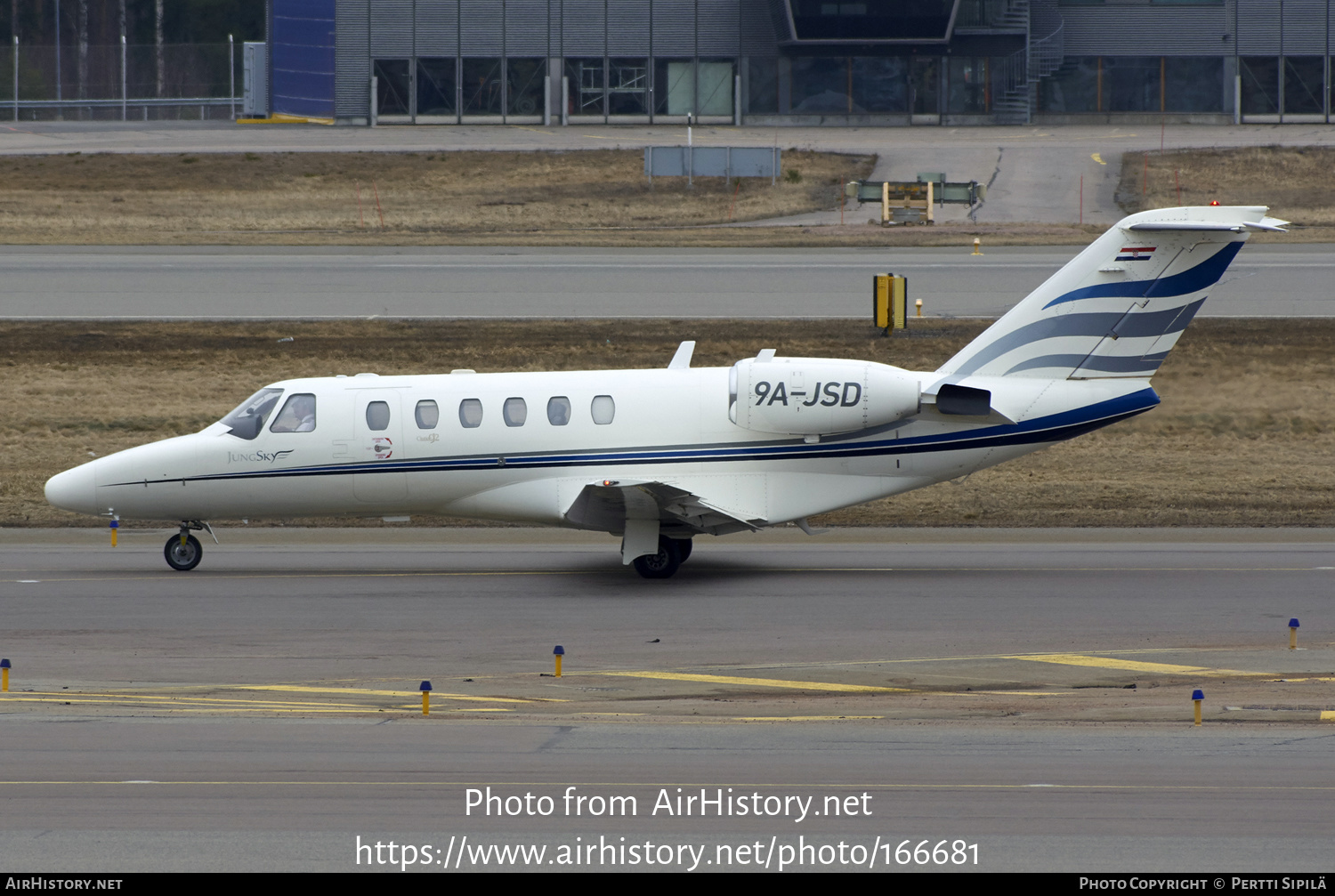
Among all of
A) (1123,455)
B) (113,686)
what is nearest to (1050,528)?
(1123,455)

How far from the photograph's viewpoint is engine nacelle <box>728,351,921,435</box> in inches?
754

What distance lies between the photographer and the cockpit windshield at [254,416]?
2023 centimetres

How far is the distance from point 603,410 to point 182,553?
6.11 m

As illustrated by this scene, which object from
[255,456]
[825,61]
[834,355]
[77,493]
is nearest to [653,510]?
[255,456]

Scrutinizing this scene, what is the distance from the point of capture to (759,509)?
19.5 metres

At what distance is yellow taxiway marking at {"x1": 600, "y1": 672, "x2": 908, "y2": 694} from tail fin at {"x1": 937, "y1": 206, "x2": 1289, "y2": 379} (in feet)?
22.2

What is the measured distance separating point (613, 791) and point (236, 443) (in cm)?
1141

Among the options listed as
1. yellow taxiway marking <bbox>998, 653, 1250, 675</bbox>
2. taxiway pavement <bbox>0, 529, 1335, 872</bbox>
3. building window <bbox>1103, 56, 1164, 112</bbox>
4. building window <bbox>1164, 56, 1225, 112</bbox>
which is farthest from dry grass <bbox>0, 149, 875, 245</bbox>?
yellow taxiway marking <bbox>998, 653, 1250, 675</bbox>

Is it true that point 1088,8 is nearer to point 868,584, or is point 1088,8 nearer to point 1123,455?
point 1123,455

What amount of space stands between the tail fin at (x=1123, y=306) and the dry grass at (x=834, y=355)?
5.47m

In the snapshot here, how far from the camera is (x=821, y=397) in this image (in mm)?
19172

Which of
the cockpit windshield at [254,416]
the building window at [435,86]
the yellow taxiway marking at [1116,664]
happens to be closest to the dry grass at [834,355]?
the cockpit windshield at [254,416]

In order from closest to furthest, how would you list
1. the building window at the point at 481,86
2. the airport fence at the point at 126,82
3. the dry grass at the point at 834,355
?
the dry grass at the point at 834,355 → the building window at the point at 481,86 → the airport fence at the point at 126,82

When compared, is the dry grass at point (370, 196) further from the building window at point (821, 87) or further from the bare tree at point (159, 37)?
the bare tree at point (159, 37)
